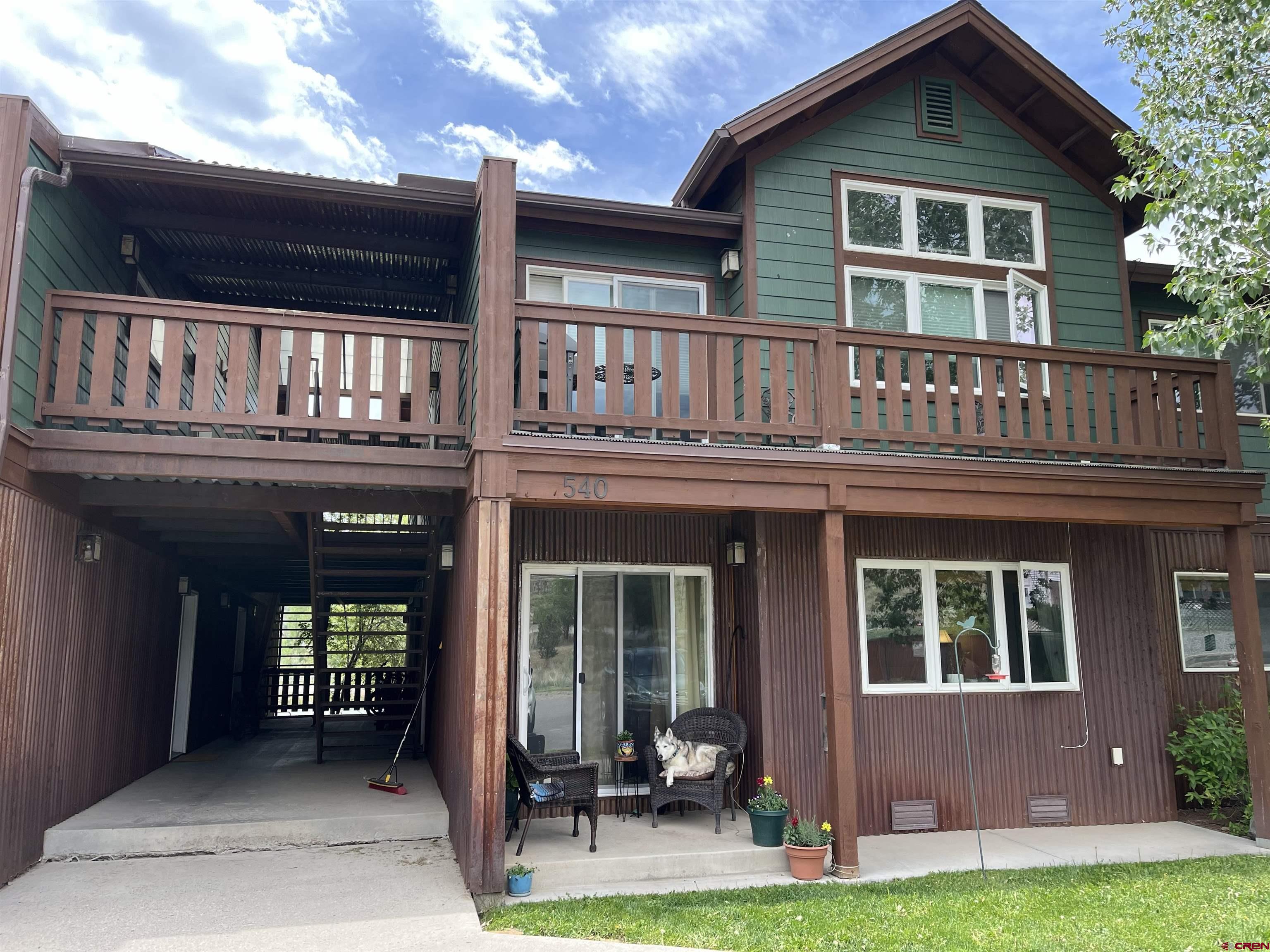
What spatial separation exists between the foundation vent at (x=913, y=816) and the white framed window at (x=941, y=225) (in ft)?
16.0

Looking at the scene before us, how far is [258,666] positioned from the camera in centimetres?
1473

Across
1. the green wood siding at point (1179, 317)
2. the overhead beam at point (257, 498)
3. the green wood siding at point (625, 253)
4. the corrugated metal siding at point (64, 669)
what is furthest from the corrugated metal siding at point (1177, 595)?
the corrugated metal siding at point (64, 669)

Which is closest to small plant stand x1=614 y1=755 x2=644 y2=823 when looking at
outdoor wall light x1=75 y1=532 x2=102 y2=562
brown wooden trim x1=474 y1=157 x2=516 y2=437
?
brown wooden trim x1=474 y1=157 x2=516 y2=437

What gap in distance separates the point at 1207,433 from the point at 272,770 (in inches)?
369

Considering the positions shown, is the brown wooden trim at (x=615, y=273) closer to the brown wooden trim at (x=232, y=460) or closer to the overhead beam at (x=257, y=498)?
the overhead beam at (x=257, y=498)

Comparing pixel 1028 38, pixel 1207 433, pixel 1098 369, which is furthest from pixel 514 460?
pixel 1028 38

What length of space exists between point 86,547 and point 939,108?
847 cm

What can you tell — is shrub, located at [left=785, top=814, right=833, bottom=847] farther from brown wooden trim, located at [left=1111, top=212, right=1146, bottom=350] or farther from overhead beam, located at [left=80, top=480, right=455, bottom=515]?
brown wooden trim, located at [left=1111, top=212, right=1146, bottom=350]

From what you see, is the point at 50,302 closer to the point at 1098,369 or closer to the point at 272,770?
the point at 272,770

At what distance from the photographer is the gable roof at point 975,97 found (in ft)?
26.8

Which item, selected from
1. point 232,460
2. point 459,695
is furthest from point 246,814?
point 232,460

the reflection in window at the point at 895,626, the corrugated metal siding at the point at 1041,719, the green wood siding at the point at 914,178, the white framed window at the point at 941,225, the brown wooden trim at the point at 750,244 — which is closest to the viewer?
the corrugated metal siding at the point at 1041,719

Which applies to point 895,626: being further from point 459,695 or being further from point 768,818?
point 459,695

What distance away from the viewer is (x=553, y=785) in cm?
642
